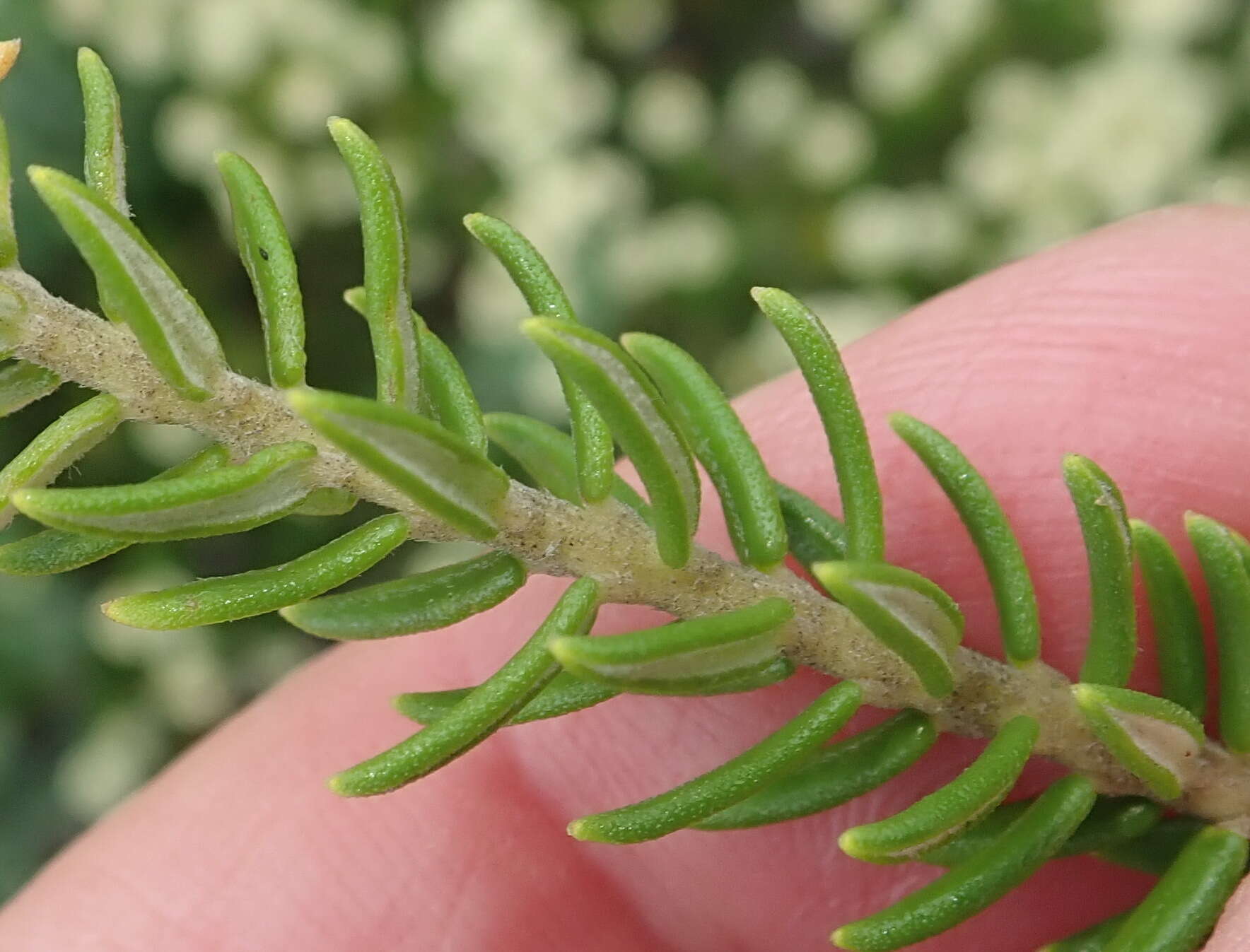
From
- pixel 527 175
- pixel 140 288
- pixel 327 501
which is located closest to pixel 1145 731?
pixel 327 501

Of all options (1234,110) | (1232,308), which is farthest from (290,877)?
(1234,110)

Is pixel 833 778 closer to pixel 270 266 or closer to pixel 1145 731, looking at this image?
pixel 1145 731

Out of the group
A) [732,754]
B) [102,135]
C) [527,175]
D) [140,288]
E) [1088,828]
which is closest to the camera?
[140,288]

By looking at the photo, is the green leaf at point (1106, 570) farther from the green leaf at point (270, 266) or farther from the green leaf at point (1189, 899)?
the green leaf at point (270, 266)

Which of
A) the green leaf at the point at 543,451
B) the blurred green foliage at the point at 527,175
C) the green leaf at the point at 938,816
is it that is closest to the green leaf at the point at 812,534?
the green leaf at the point at 543,451

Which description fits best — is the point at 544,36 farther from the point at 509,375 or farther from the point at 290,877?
the point at 290,877

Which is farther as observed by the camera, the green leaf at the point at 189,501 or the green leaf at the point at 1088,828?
the green leaf at the point at 1088,828
